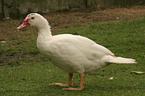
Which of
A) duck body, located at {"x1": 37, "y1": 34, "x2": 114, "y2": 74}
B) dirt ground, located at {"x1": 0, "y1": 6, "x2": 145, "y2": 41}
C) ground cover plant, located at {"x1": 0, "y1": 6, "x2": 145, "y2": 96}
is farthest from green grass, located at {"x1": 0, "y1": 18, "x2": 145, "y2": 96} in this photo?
dirt ground, located at {"x1": 0, "y1": 6, "x2": 145, "y2": 41}

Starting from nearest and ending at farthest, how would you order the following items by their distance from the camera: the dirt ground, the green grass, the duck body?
1. the duck body
2. the green grass
3. the dirt ground

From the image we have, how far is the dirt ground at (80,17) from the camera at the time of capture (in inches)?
377

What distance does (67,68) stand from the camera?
417cm

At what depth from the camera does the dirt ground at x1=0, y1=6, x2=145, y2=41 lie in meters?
9.59

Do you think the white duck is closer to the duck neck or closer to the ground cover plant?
the duck neck

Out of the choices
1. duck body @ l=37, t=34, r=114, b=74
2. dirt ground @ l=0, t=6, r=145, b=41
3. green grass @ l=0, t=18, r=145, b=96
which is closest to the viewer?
duck body @ l=37, t=34, r=114, b=74

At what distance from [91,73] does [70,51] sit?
4.80ft

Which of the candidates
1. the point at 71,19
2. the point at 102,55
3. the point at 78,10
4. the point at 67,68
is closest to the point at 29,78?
the point at 67,68

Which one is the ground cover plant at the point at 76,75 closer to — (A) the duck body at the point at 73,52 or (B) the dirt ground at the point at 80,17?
(B) the dirt ground at the point at 80,17

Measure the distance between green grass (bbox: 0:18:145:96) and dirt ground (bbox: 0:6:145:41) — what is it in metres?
0.80

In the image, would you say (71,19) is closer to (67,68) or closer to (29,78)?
(29,78)

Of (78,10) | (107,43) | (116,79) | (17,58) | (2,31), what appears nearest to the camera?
(116,79)

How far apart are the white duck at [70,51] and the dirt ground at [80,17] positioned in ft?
16.1

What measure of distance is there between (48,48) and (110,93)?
116 cm
